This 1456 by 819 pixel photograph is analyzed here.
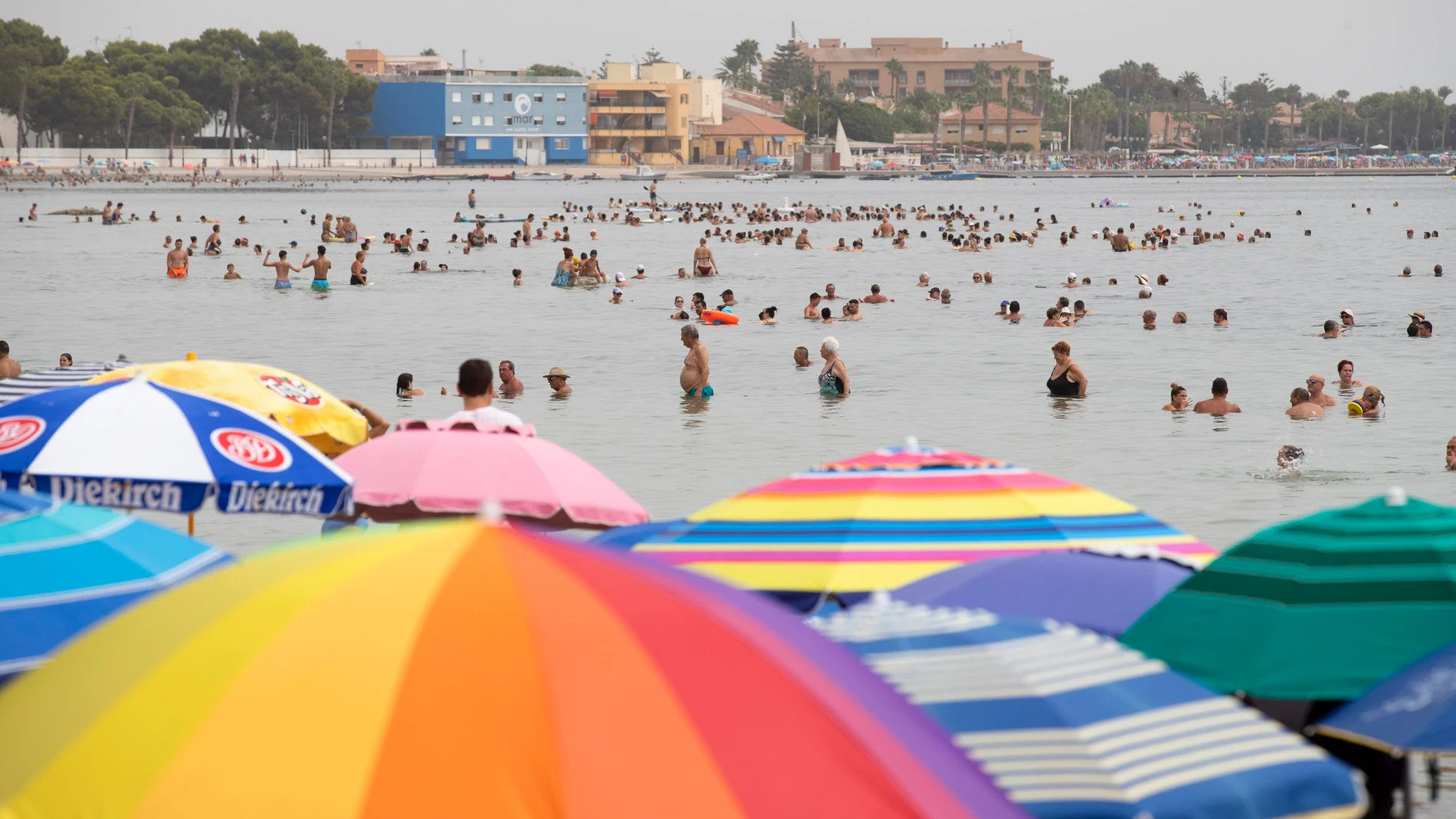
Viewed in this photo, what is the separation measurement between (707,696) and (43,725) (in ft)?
3.65

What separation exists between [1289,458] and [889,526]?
10176 mm

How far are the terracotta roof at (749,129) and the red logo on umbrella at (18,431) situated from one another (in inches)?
6295

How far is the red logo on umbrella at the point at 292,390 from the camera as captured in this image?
8.59 metres

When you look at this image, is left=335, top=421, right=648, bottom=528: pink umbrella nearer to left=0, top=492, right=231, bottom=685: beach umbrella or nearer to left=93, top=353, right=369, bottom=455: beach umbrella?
left=93, top=353, right=369, bottom=455: beach umbrella

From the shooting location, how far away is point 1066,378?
19.9 meters

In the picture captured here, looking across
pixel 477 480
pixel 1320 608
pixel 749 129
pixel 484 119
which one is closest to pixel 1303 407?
pixel 477 480

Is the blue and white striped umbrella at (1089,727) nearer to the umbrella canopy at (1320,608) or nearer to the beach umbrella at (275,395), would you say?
the umbrella canopy at (1320,608)

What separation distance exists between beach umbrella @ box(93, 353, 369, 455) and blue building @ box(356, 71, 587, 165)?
13801 centimetres

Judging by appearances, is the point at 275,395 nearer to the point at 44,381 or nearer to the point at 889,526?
the point at 44,381

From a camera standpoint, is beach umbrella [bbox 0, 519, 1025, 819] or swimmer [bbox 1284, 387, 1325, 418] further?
swimmer [bbox 1284, 387, 1325, 418]

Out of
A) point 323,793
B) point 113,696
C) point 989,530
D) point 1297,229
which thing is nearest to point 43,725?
point 113,696

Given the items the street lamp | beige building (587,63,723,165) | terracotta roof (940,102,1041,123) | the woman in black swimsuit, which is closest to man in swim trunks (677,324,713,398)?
the woman in black swimsuit

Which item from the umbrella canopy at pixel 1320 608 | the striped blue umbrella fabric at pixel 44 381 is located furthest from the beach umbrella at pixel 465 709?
Answer: the striped blue umbrella fabric at pixel 44 381

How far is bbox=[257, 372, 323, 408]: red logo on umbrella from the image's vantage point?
8.59 m
